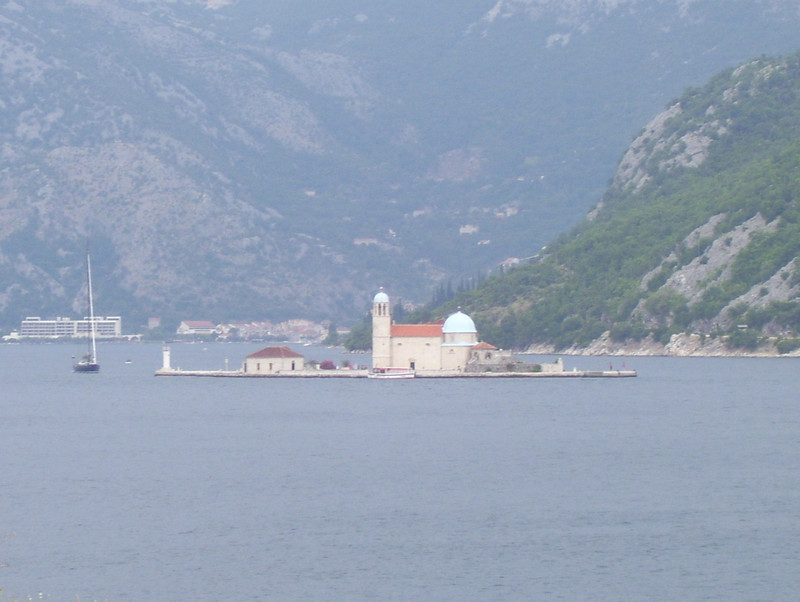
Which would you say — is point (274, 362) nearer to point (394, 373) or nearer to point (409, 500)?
point (394, 373)

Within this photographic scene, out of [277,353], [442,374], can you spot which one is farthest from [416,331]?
[277,353]

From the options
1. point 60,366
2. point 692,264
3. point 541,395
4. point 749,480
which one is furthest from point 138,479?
point 60,366

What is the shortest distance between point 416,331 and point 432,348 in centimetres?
184

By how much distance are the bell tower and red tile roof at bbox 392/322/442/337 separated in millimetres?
828

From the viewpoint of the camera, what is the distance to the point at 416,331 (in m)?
130

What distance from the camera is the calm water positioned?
1954 inches

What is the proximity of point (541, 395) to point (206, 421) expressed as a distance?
2623cm

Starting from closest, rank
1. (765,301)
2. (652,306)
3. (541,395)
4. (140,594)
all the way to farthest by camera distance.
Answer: (140,594), (541,395), (765,301), (652,306)

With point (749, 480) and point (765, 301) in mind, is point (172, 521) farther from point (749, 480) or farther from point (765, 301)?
point (765, 301)

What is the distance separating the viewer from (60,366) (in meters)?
191

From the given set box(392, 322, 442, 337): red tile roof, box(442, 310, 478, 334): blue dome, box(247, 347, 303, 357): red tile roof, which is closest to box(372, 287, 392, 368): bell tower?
box(392, 322, 442, 337): red tile roof

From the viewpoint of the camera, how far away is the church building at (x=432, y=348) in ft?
424

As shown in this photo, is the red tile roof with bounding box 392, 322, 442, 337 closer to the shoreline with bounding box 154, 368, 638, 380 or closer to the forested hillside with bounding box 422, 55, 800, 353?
the shoreline with bounding box 154, 368, 638, 380

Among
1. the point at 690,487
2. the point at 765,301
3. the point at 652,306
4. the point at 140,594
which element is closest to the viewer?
the point at 140,594
